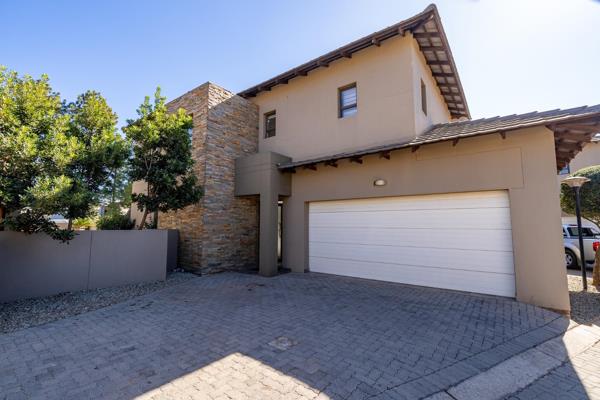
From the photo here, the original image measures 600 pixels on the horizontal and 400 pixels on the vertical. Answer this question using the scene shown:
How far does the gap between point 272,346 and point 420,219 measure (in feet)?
17.6

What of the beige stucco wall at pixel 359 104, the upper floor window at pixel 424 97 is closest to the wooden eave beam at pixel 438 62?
the beige stucco wall at pixel 359 104

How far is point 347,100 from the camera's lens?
9312 mm

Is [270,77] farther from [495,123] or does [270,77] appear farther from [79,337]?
[79,337]

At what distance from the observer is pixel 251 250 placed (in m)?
10.5

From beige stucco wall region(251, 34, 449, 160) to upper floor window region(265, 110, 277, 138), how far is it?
193mm

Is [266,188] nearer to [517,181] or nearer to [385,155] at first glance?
[385,155]

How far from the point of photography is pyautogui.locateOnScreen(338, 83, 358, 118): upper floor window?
9.14m

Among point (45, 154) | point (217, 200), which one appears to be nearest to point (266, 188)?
point (217, 200)

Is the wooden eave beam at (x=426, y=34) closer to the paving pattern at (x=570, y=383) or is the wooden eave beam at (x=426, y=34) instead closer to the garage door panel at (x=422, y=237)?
the garage door panel at (x=422, y=237)

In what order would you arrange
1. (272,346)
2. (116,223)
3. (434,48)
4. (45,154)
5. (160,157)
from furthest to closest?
1. (116,223)
2. (434,48)
3. (160,157)
4. (45,154)
5. (272,346)

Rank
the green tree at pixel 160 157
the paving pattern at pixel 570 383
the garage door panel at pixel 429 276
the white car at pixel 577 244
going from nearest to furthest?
the paving pattern at pixel 570 383 → the garage door panel at pixel 429 276 → the green tree at pixel 160 157 → the white car at pixel 577 244

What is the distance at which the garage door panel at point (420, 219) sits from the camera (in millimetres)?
6470

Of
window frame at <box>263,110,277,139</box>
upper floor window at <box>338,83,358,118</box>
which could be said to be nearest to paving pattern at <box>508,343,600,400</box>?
upper floor window at <box>338,83,358,118</box>

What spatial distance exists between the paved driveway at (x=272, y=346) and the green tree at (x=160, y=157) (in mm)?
3133
